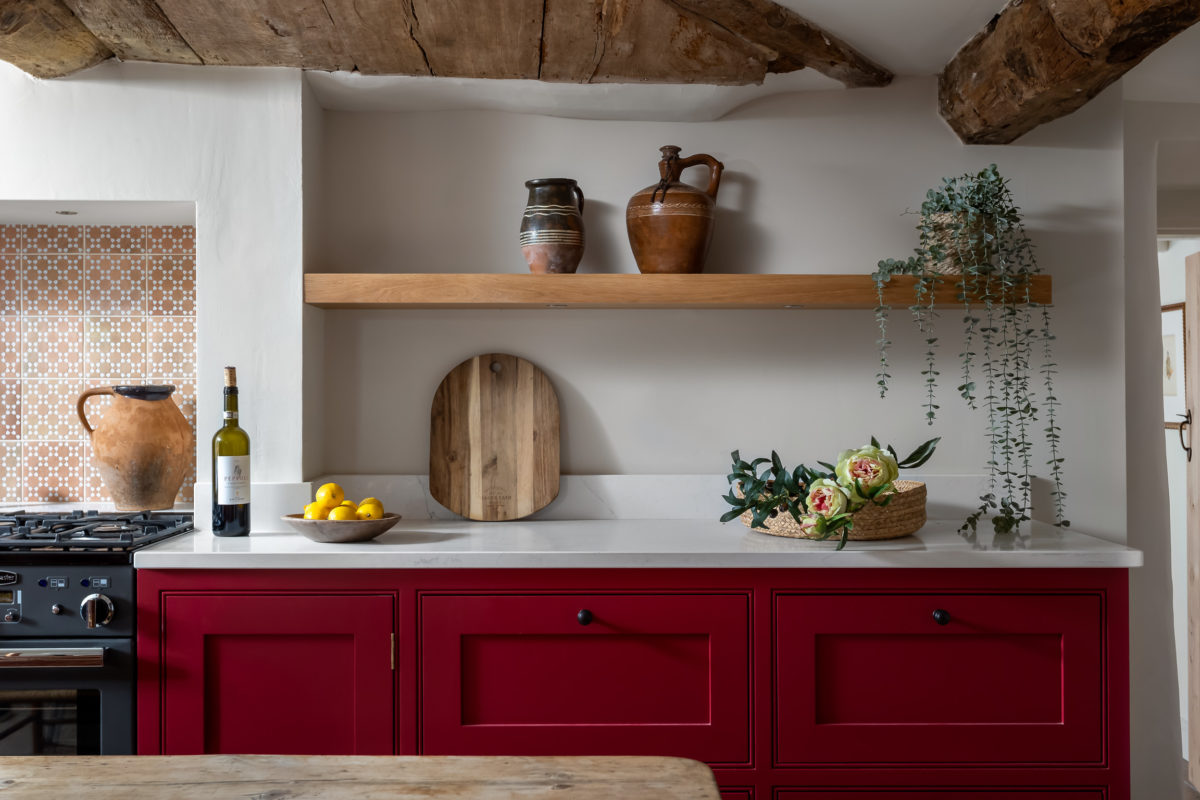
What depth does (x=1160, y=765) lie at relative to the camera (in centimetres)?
252

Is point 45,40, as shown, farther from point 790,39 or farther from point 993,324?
point 993,324

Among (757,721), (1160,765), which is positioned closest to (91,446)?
(757,721)

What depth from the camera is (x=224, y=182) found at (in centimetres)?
236

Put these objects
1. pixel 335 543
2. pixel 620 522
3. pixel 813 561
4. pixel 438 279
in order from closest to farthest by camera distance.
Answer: pixel 813 561, pixel 335 543, pixel 438 279, pixel 620 522

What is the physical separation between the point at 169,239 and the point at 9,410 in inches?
27.2

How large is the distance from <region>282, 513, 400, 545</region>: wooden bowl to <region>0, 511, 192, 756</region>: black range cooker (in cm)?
37

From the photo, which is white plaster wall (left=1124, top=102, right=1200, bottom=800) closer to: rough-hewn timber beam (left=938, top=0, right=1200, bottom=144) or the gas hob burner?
rough-hewn timber beam (left=938, top=0, right=1200, bottom=144)

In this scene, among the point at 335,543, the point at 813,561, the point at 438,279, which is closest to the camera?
the point at 813,561

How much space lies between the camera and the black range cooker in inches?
75.5

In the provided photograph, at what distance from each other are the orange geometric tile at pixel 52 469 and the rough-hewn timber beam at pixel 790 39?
84.2 inches

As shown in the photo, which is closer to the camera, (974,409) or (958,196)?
(958,196)

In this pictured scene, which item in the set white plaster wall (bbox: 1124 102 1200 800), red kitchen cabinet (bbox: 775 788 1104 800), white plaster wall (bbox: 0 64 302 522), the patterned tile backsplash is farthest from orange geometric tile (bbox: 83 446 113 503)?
white plaster wall (bbox: 1124 102 1200 800)

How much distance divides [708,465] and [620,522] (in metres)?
0.31

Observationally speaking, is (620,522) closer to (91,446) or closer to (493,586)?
(493,586)
